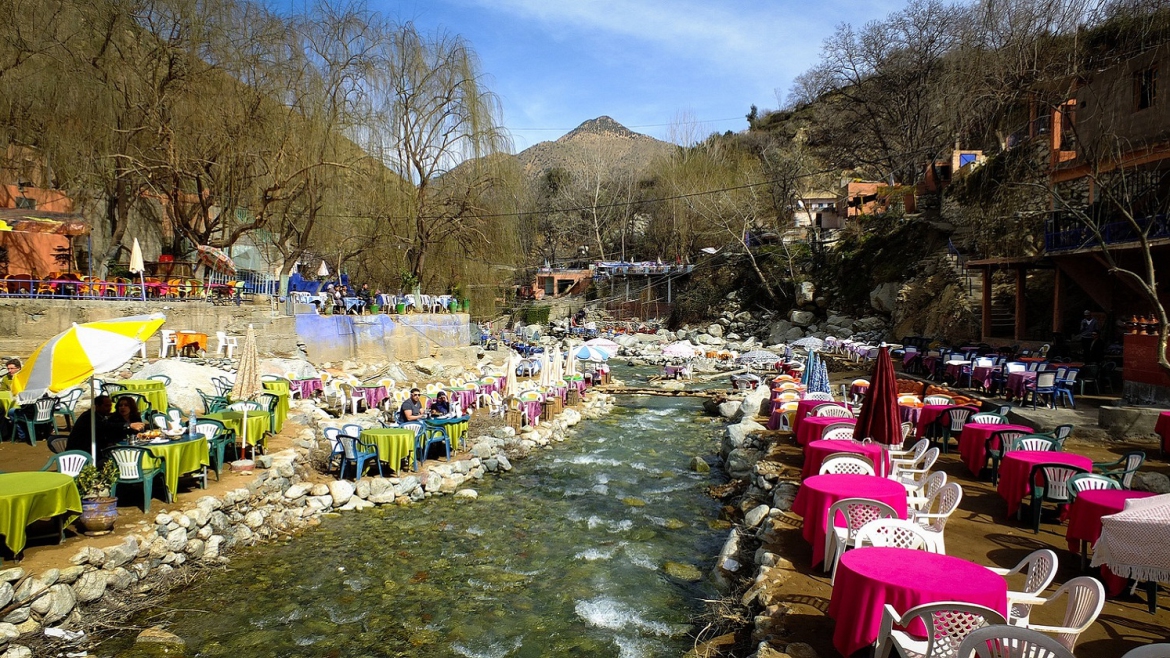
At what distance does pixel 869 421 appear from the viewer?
670 centimetres

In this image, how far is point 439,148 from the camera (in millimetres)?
22156

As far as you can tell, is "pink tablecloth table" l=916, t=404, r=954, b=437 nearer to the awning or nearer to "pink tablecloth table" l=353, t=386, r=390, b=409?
"pink tablecloth table" l=353, t=386, r=390, b=409

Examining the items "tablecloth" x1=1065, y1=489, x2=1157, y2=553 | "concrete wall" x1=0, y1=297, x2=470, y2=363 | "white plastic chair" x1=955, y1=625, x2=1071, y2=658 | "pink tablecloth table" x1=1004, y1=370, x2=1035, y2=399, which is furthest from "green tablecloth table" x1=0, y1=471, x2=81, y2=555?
"pink tablecloth table" x1=1004, y1=370, x2=1035, y2=399

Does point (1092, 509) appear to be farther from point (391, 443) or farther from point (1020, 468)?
point (391, 443)

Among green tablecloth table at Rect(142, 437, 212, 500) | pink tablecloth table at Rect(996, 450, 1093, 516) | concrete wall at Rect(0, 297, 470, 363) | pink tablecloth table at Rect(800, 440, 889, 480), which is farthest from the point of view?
concrete wall at Rect(0, 297, 470, 363)

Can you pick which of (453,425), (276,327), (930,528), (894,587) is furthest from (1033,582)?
(276,327)

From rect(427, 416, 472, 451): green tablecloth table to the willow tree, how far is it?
11190mm

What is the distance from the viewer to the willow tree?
69.7 feet

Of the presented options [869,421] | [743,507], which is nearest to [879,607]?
[869,421]

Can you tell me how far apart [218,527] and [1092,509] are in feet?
27.3

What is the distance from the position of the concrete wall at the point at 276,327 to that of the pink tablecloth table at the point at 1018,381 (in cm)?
1540

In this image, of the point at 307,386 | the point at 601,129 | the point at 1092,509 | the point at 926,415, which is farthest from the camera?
the point at 601,129

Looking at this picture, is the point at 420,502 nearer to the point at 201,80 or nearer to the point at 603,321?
the point at 201,80

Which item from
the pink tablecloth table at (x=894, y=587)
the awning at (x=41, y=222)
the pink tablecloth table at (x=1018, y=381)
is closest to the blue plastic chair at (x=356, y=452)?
the pink tablecloth table at (x=894, y=587)
